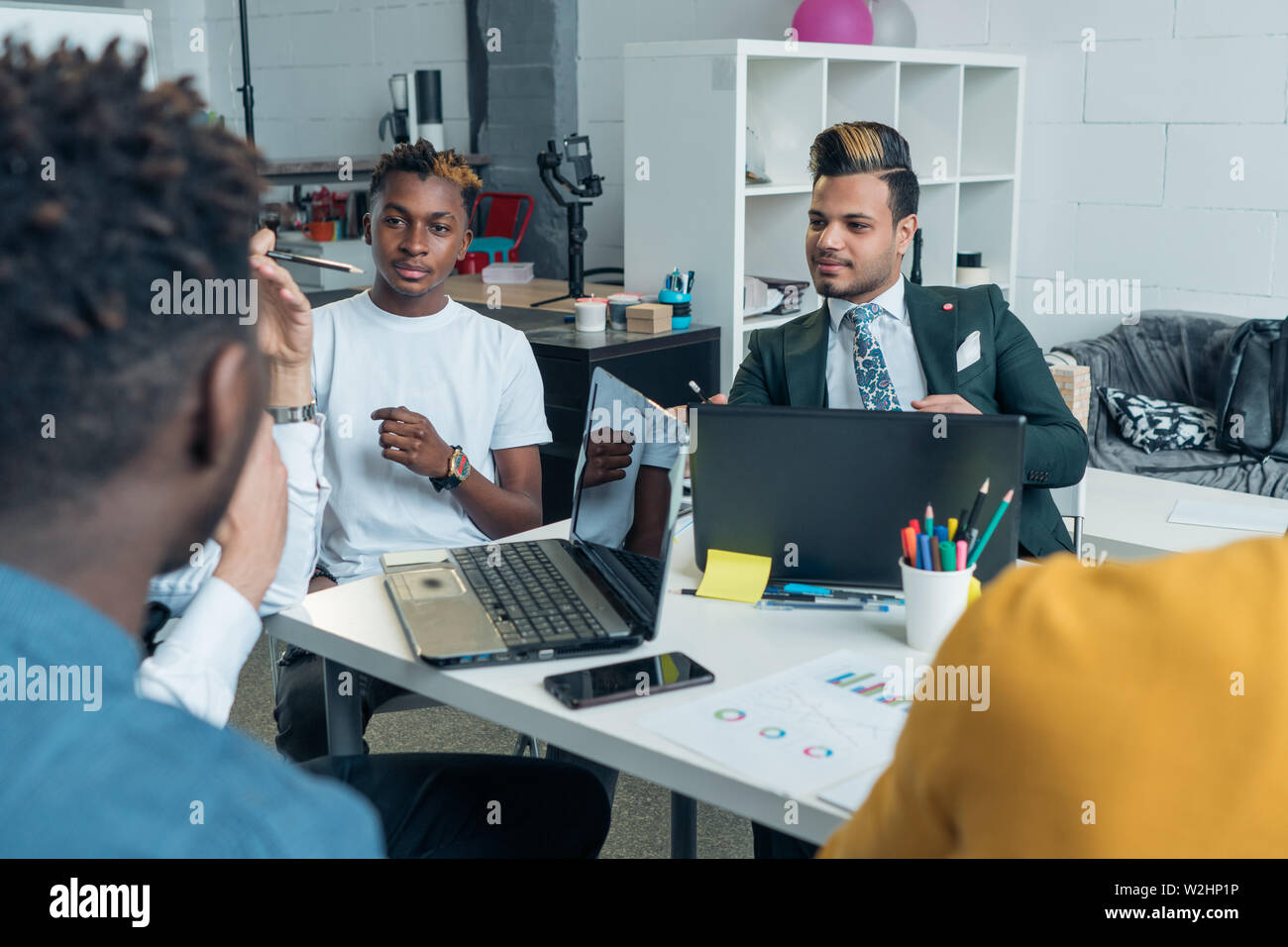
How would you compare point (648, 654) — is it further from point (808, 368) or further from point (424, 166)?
point (424, 166)

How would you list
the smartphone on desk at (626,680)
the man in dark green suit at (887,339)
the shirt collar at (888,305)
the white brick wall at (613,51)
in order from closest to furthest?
1. the smartphone on desk at (626,680)
2. the man in dark green suit at (887,339)
3. the shirt collar at (888,305)
4. the white brick wall at (613,51)

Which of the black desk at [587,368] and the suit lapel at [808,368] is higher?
the suit lapel at [808,368]

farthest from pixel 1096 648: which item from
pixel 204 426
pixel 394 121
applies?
pixel 394 121

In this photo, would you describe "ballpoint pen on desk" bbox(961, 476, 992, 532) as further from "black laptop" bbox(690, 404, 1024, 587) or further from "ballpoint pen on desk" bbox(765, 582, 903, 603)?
"ballpoint pen on desk" bbox(765, 582, 903, 603)

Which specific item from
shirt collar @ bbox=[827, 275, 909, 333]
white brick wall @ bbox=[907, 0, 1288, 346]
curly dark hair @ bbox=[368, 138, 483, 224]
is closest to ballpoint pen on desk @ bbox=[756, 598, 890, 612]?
shirt collar @ bbox=[827, 275, 909, 333]

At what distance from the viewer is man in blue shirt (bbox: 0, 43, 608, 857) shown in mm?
527

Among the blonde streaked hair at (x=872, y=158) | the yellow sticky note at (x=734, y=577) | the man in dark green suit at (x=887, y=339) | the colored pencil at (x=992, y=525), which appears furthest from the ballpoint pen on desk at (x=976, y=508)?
the blonde streaked hair at (x=872, y=158)

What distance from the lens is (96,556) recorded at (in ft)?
1.90

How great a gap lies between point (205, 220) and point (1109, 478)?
86.7 inches

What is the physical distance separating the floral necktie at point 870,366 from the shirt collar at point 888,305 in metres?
0.01

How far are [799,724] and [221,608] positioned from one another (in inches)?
22.8

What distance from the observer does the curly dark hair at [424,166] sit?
2256mm

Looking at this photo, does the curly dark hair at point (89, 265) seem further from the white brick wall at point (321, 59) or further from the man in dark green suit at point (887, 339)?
the white brick wall at point (321, 59)
